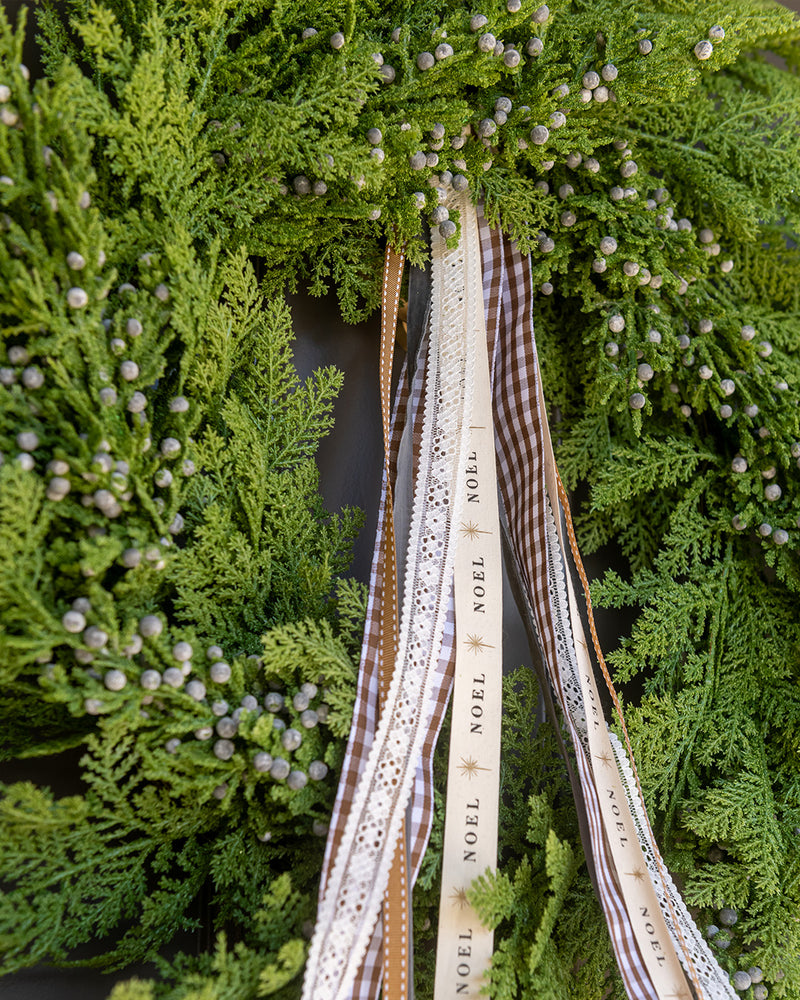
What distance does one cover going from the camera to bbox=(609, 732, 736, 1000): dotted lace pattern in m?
0.94

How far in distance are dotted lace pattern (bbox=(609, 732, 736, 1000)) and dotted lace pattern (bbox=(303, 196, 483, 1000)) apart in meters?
0.31

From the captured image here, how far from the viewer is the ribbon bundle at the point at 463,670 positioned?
0.83 m

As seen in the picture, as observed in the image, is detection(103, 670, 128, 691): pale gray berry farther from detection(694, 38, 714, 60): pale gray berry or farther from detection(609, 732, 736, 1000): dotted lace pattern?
detection(694, 38, 714, 60): pale gray berry

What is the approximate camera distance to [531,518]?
1.11 m

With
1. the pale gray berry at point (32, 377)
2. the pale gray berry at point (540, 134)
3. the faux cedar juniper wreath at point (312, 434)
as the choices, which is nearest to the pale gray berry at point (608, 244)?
the faux cedar juniper wreath at point (312, 434)

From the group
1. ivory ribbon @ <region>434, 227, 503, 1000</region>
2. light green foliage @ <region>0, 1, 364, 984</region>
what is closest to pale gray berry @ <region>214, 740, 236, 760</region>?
light green foliage @ <region>0, 1, 364, 984</region>

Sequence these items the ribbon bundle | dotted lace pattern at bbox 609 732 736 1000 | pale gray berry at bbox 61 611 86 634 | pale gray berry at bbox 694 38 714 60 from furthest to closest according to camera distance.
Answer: pale gray berry at bbox 694 38 714 60
dotted lace pattern at bbox 609 732 736 1000
the ribbon bundle
pale gray berry at bbox 61 611 86 634

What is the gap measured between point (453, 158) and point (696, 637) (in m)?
0.79

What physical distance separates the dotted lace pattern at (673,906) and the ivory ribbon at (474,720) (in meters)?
0.20

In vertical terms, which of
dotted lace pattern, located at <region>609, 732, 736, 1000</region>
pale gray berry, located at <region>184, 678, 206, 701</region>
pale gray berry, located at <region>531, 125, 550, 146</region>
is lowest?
dotted lace pattern, located at <region>609, 732, 736, 1000</region>

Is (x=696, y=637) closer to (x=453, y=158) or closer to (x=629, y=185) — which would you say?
(x=629, y=185)

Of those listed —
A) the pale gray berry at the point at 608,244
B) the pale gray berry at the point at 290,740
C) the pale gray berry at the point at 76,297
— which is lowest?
the pale gray berry at the point at 290,740

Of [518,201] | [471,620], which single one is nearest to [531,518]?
[471,620]

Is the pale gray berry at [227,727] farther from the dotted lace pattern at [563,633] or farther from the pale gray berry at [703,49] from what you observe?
the pale gray berry at [703,49]
